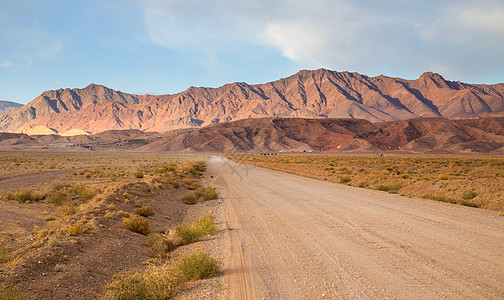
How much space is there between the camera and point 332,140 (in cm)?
15600

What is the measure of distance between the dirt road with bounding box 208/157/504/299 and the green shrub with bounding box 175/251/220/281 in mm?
439

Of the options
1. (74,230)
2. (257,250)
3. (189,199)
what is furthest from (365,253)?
(189,199)

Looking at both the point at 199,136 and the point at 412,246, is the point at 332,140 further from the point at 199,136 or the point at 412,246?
the point at 412,246

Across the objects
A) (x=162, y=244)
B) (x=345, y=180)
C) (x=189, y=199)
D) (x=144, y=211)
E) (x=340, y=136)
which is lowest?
(x=189, y=199)

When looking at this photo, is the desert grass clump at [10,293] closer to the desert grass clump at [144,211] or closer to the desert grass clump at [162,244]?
the desert grass clump at [162,244]

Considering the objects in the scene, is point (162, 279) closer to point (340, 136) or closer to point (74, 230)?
point (74, 230)

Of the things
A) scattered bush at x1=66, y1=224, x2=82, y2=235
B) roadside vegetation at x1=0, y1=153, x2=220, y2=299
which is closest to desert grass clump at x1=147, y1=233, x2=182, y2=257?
roadside vegetation at x1=0, y1=153, x2=220, y2=299

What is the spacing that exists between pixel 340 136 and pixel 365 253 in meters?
155

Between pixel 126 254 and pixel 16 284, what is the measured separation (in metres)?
3.01

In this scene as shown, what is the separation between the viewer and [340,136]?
15725 centimetres

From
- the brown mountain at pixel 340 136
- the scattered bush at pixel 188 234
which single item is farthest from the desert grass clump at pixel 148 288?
the brown mountain at pixel 340 136

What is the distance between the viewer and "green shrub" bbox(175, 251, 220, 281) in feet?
22.0

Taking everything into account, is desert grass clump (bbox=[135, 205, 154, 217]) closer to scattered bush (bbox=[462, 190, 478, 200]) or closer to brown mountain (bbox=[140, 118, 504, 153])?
scattered bush (bbox=[462, 190, 478, 200])

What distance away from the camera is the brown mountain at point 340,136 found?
135125mm
